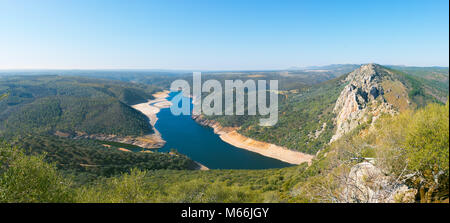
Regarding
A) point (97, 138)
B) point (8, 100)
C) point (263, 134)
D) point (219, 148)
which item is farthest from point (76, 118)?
point (263, 134)

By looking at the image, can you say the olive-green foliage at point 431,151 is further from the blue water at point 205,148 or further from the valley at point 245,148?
the blue water at point 205,148

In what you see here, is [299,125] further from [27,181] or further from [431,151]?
[27,181]

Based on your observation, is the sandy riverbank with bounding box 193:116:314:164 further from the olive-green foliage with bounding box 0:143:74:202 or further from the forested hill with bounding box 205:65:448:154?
the olive-green foliage with bounding box 0:143:74:202

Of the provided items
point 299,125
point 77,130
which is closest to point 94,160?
point 77,130

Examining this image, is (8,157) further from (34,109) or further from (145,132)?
(34,109)

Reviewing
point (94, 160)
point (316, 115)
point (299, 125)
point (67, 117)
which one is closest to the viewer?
point (94, 160)

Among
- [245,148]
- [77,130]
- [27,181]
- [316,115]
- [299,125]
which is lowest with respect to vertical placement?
[245,148]

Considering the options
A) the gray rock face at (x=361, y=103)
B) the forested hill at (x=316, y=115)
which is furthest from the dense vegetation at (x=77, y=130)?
the gray rock face at (x=361, y=103)
